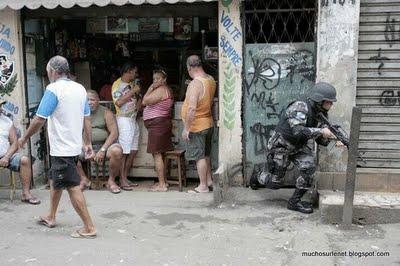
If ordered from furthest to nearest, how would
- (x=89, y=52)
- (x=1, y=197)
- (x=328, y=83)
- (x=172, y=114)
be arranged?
(x=89, y=52)
(x=172, y=114)
(x=1, y=197)
(x=328, y=83)

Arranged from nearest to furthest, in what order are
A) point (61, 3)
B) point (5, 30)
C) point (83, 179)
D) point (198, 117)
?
point (61, 3) → point (198, 117) → point (5, 30) → point (83, 179)

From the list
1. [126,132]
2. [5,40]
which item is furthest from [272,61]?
[5,40]

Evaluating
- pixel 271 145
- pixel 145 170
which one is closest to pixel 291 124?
pixel 271 145

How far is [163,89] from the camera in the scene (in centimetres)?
711

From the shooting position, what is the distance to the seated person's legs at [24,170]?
6.43 m

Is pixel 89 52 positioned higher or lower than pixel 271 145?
higher

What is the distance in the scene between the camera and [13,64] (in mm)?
7027

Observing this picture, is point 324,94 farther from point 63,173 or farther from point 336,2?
point 63,173

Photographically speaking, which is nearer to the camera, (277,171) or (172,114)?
(277,171)

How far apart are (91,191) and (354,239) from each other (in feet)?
11.8

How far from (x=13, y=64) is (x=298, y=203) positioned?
13.6 feet

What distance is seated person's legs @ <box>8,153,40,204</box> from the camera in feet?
21.1

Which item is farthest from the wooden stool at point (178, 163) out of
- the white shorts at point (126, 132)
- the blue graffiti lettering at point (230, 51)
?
the blue graffiti lettering at point (230, 51)

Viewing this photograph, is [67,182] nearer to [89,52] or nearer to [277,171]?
[277,171]
